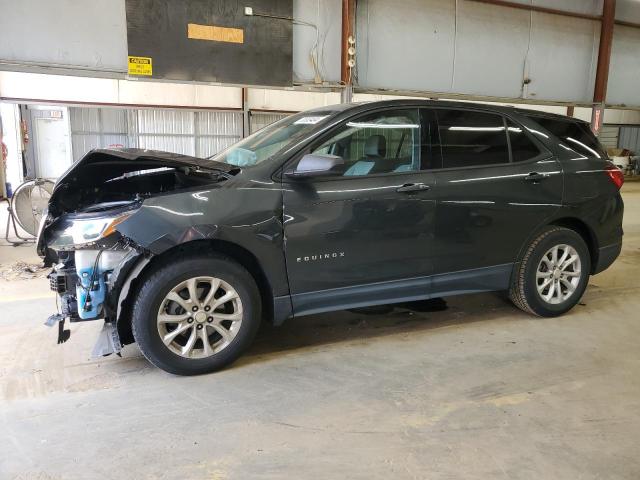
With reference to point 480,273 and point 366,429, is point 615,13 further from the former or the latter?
point 366,429

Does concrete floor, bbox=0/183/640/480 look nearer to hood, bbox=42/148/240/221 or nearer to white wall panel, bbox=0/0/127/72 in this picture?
hood, bbox=42/148/240/221

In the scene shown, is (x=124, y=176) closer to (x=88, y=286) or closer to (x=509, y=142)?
(x=88, y=286)

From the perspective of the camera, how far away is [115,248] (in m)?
2.95

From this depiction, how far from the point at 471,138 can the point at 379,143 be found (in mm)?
748

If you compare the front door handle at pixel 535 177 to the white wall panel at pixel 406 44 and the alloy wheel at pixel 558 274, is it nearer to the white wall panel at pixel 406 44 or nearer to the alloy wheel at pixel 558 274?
the alloy wheel at pixel 558 274

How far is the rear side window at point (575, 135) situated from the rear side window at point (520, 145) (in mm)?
242

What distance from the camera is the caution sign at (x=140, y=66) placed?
586cm

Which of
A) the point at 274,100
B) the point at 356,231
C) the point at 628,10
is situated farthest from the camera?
the point at 274,100

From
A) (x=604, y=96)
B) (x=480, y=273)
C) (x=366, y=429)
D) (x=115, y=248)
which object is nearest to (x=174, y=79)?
(x=115, y=248)

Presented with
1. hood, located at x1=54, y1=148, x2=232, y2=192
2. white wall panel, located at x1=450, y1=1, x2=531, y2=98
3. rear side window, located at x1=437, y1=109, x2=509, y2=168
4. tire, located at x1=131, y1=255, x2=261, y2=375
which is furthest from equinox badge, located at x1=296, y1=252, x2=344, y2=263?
white wall panel, located at x1=450, y1=1, x2=531, y2=98

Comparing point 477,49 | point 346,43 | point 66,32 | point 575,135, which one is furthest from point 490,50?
point 66,32

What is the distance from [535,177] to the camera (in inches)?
151

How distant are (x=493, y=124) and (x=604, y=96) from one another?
23.3 feet

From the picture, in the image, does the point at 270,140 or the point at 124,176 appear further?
the point at 270,140
